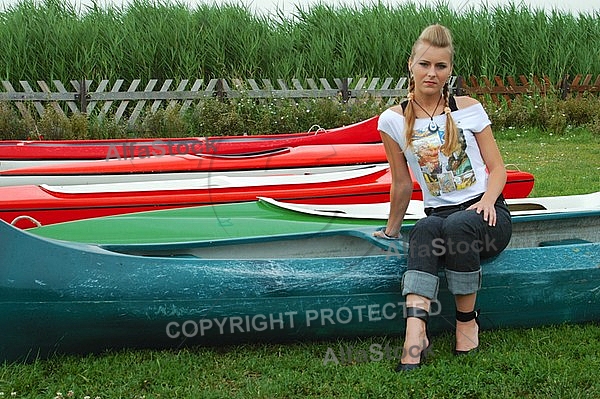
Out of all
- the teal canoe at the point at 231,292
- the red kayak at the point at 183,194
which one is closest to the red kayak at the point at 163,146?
the red kayak at the point at 183,194

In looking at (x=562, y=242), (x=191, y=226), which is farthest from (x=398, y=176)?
(x=191, y=226)

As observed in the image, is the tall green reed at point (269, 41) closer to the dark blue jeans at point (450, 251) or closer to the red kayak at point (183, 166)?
the red kayak at point (183, 166)

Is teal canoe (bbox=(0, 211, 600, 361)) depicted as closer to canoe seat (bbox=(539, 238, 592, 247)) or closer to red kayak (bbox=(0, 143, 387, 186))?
canoe seat (bbox=(539, 238, 592, 247))

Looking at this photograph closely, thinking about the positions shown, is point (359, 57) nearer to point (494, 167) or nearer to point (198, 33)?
point (198, 33)

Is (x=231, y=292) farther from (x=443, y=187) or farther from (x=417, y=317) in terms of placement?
(x=443, y=187)

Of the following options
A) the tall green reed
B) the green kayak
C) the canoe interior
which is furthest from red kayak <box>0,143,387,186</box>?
the tall green reed

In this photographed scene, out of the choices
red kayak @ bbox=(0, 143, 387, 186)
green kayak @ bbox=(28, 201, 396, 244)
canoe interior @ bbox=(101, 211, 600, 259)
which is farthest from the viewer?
red kayak @ bbox=(0, 143, 387, 186)

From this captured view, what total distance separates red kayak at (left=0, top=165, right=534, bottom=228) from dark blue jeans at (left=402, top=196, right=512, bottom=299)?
2042 mm

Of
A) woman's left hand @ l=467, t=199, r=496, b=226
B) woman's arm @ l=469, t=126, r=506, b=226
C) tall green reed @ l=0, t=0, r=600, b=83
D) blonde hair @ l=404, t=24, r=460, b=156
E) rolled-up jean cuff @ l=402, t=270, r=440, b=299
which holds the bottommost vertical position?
tall green reed @ l=0, t=0, r=600, b=83

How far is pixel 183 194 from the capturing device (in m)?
5.21

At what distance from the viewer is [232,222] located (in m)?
4.24

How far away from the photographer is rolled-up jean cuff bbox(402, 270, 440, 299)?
317 centimetres

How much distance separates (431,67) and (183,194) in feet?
7.79

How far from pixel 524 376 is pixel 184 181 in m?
3.09
